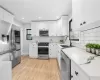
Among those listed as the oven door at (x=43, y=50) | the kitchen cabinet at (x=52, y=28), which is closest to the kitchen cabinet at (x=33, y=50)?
the oven door at (x=43, y=50)

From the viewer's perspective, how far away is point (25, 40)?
698 cm

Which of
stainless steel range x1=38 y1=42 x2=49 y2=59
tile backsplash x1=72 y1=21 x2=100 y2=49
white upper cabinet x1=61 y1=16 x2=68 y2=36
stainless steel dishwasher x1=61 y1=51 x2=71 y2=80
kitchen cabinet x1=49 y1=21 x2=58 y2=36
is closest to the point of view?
stainless steel dishwasher x1=61 y1=51 x2=71 y2=80

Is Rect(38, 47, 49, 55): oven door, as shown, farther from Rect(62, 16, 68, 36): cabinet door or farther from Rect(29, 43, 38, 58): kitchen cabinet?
Rect(62, 16, 68, 36): cabinet door

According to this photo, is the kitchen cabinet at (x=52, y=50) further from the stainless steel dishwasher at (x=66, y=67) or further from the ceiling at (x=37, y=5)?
the stainless steel dishwasher at (x=66, y=67)

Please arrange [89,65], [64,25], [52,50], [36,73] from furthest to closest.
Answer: [52,50] < [64,25] < [36,73] < [89,65]

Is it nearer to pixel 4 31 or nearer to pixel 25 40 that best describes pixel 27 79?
pixel 4 31

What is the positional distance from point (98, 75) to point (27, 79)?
102 inches

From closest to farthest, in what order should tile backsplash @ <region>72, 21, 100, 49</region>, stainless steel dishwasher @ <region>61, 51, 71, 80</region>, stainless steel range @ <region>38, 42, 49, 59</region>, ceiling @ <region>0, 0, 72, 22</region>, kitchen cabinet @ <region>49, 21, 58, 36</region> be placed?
stainless steel dishwasher @ <region>61, 51, 71, 80</region>
tile backsplash @ <region>72, 21, 100, 49</region>
ceiling @ <region>0, 0, 72, 22</region>
stainless steel range @ <region>38, 42, 49, 59</region>
kitchen cabinet @ <region>49, 21, 58, 36</region>

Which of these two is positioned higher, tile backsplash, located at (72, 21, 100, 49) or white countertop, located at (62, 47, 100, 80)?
tile backsplash, located at (72, 21, 100, 49)

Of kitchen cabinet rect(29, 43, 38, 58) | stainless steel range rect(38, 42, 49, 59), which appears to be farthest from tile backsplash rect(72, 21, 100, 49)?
kitchen cabinet rect(29, 43, 38, 58)

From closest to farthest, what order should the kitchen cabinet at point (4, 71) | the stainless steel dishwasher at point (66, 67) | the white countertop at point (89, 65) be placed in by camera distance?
the white countertop at point (89, 65) → the stainless steel dishwasher at point (66, 67) → the kitchen cabinet at point (4, 71)

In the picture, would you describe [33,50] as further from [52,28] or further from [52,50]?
[52,28]

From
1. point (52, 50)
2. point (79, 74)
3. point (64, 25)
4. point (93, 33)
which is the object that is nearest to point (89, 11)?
point (93, 33)

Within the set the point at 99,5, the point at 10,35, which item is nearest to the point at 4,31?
the point at 10,35
